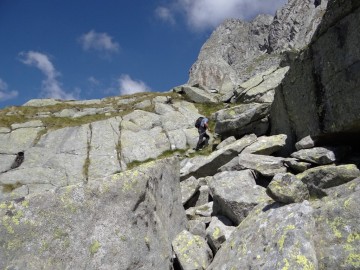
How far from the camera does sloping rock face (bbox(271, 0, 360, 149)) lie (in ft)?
42.5

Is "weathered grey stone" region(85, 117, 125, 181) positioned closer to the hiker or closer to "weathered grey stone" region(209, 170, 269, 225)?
the hiker

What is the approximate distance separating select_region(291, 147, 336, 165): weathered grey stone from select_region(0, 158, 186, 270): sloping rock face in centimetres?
724

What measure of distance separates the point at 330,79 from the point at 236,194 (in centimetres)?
630

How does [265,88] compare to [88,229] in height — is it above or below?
above

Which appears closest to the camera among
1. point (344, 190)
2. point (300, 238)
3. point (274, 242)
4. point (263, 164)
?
point (300, 238)

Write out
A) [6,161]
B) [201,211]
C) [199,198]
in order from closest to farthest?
[201,211] < [199,198] < [6,161]

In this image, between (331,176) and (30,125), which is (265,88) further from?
(30,125)

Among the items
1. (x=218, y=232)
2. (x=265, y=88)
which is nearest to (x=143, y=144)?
(x=265, y=88)

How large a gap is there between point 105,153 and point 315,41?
97.1 ft

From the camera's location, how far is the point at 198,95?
56.8 meters

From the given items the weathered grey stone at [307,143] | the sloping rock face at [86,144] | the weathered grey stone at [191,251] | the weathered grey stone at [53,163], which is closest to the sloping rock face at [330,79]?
the weathered grey stone at [307,143]

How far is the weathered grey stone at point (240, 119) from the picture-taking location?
24.3 metres

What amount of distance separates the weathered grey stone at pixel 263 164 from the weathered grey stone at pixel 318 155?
84cm

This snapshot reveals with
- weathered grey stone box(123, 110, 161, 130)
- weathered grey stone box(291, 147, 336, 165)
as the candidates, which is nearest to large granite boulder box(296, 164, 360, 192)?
weathered grey stone box(291, 147, 336, 165)
